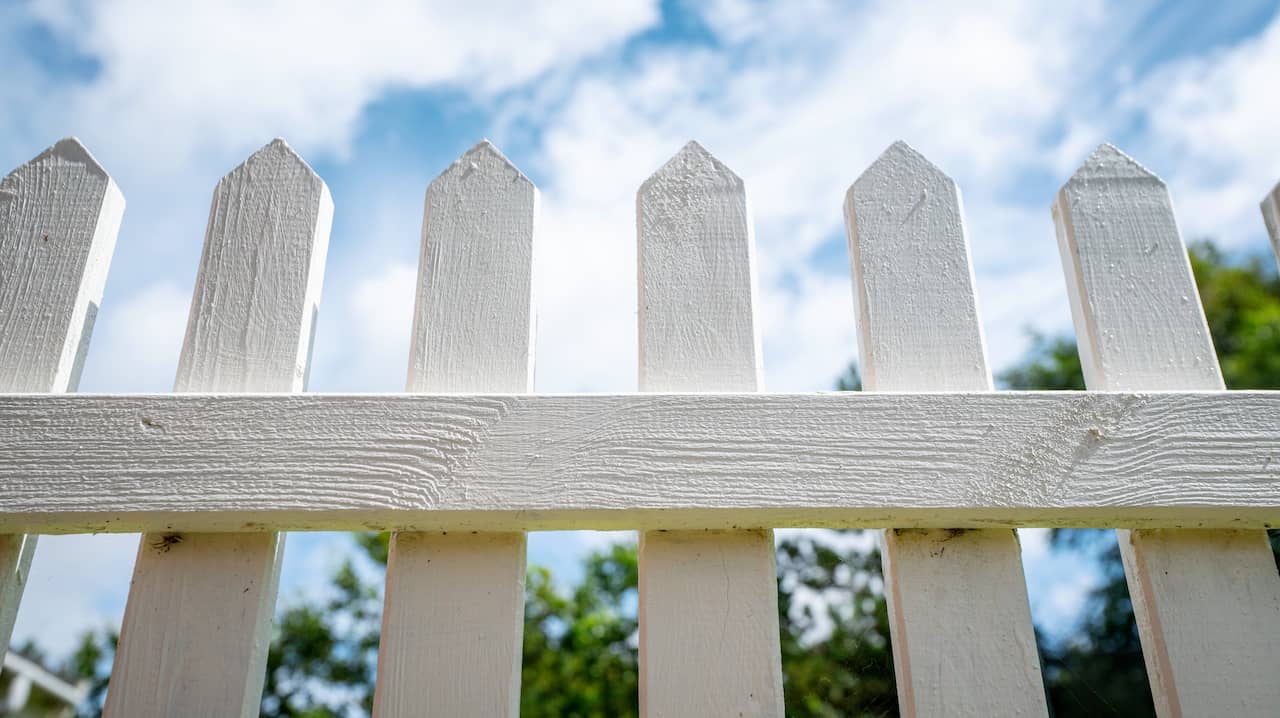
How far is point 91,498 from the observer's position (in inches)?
32.6

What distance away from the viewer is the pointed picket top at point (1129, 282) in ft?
3.21

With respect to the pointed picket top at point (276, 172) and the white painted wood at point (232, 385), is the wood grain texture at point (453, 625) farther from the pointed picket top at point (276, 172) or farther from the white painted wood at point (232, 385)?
the pointed picket top at point (276, 172)

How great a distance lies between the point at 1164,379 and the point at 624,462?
0.66 m

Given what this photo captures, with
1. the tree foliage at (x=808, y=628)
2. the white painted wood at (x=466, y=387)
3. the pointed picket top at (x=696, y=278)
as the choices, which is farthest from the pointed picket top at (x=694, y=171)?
the tree foliage at (x=808, y=628)

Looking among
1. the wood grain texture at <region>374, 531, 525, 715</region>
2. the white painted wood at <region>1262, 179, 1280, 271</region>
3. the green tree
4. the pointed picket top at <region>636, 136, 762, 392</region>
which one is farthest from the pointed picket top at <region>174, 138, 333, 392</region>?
the green tree

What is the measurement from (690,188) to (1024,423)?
50cm

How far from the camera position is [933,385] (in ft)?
3.18

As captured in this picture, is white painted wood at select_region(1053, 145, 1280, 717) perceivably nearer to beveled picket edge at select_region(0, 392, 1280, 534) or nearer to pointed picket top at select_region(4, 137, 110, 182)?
beveled picket edge at select_region(0, 392, 1280, 534)

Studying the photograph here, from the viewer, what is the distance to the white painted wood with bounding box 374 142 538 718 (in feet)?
2.76

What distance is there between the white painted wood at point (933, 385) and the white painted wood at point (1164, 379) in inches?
5.5

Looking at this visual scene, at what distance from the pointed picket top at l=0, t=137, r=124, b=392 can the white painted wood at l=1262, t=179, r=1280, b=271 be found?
154 cm

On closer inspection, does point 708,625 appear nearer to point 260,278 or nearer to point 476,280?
point 476,280

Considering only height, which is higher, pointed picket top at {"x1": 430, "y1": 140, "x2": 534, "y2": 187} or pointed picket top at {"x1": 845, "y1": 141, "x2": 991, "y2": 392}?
pointed picket top at {"x1": 430, "y1": 140, "x2": 534, "y2": 187}

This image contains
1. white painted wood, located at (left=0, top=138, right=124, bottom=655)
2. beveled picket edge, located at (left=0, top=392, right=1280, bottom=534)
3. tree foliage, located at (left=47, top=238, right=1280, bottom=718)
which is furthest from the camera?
tree foliage, located at (left=47, top=238, right=1280, bottom=718)
